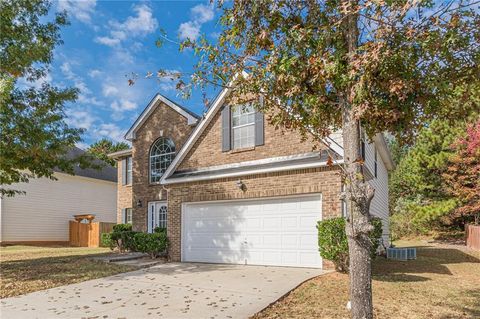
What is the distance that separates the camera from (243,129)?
44.9 ft

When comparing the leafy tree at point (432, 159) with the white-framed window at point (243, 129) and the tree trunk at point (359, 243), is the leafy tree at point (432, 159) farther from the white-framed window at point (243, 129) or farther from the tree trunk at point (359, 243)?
the tree trunk at point (359, 243)

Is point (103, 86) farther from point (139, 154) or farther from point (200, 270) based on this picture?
point (200, 270)

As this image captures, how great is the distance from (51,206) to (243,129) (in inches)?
714

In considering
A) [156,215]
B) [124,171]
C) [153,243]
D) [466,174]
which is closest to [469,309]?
[153,243]

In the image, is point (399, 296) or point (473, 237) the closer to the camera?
point (399, 296)

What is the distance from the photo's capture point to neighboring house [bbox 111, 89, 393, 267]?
Result: 11.4 metres

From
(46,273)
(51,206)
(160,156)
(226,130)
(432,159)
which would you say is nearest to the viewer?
(46,273)

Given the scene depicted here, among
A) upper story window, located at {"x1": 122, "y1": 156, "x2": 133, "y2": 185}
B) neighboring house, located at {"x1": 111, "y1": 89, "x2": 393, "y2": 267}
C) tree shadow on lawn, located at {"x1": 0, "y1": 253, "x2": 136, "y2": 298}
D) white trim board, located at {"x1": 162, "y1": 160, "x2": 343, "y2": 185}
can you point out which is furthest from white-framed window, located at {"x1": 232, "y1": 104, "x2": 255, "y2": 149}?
upper story window, located at {"x1": 122, "y1": 156, "x2": 133, "y2": 185}

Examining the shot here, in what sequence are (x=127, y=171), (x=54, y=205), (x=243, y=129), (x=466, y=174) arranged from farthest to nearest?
(x=54, y=205), (x=127, y=171), (x=466, y=174), (x=243, y=129)

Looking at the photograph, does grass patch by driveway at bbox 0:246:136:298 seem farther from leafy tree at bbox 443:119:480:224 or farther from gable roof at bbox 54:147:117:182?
leafy tree at bbox 443:119:480:224

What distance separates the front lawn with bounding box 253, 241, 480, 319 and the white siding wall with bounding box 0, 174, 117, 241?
68.7ft

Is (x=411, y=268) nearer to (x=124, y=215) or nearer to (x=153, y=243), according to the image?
(x=153, y=243)

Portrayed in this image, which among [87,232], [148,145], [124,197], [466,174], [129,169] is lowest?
[87,232]

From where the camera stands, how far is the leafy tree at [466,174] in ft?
64.5
